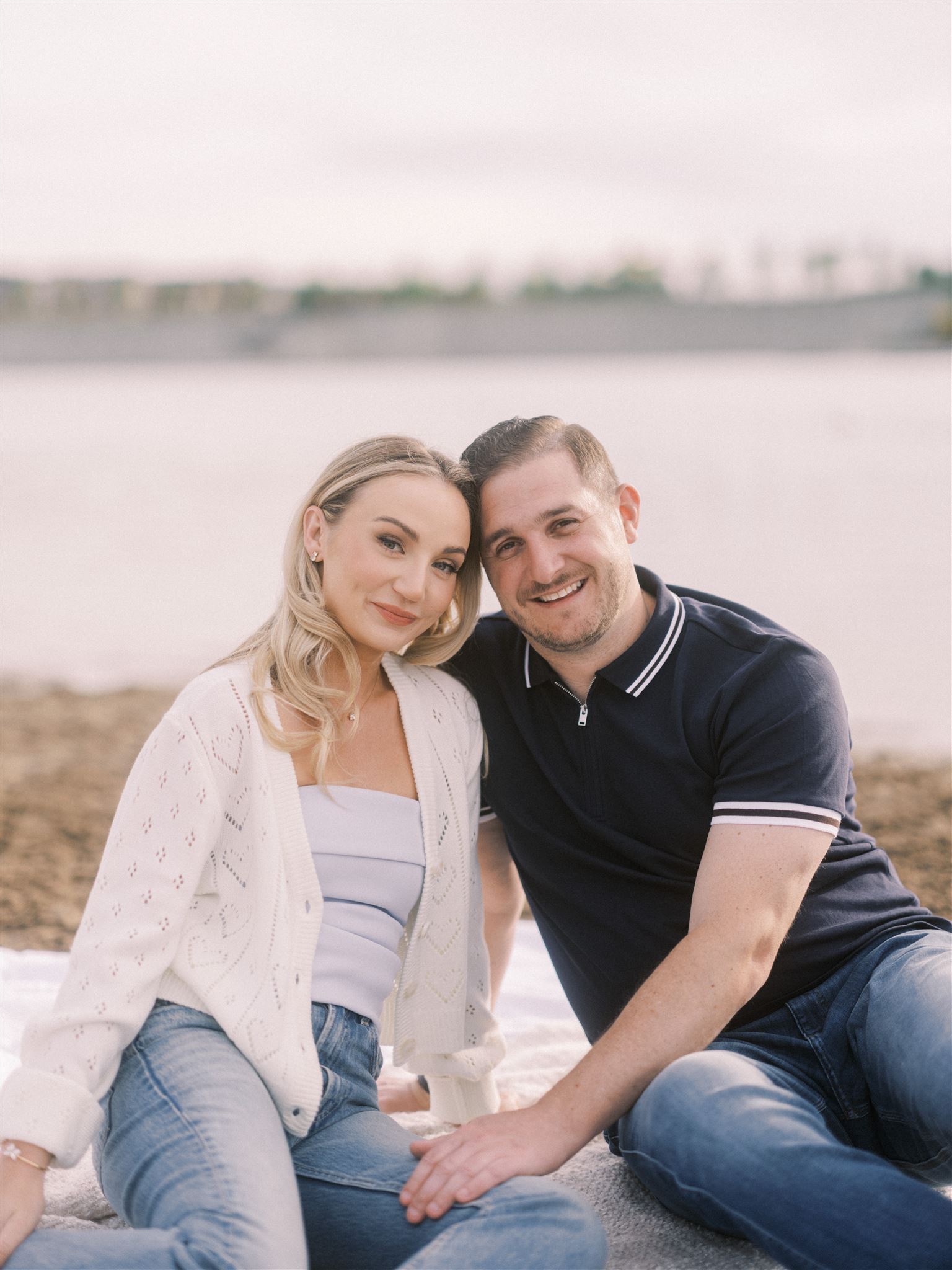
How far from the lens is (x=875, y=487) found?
1997cm

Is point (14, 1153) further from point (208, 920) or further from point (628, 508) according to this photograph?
point (628, 508)

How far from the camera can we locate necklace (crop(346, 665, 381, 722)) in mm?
2047

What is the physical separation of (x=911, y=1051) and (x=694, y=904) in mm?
368

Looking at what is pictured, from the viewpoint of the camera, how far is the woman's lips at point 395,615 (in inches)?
80.7

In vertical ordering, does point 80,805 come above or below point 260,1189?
below

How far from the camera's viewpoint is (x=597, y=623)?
210cm

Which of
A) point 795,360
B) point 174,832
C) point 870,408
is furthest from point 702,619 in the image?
point 795,360

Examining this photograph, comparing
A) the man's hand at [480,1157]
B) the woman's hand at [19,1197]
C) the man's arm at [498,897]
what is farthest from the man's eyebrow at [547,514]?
the woman's hand at [19,1197]

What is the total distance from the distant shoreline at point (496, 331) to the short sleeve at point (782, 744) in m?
27.8

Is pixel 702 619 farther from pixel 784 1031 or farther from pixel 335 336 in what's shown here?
pixel 335 336

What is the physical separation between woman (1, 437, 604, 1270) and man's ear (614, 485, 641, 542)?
1.01ft

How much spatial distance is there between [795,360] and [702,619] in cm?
3375

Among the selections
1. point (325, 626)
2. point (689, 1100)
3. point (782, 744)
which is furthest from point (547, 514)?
point (689, 1100)

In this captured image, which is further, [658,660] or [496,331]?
[496,331]
